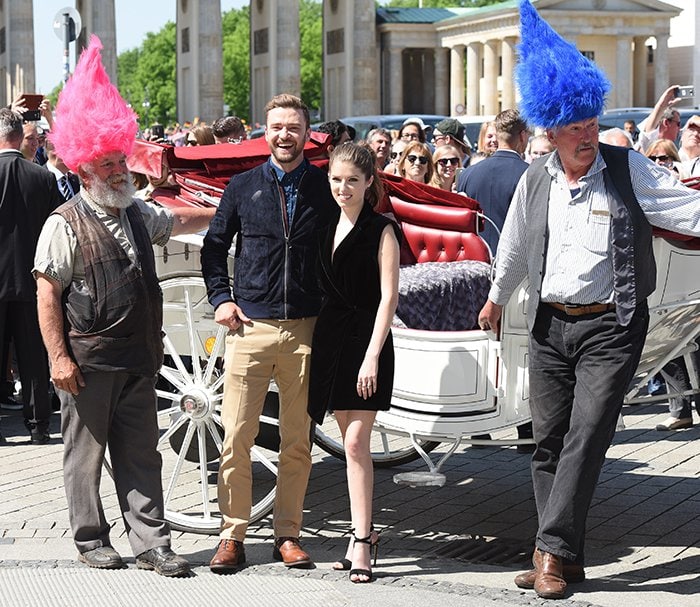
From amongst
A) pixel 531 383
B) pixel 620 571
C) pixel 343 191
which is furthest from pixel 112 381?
pixel 620 571

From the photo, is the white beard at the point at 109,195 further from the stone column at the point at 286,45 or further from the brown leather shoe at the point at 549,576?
the stone column at the point at 286,45

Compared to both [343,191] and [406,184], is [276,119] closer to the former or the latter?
[343,191]

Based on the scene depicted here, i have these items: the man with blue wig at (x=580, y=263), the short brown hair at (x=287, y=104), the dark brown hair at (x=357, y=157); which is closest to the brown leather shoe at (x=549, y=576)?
the man with blue wig at (x=580, y=263)

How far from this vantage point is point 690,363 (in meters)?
7.23

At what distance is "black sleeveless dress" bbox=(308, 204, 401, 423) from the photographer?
6.00 metres

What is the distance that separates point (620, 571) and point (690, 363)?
143 cm

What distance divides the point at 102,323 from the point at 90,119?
0.84 m

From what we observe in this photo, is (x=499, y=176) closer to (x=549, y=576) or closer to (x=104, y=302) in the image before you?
(x=104, y=302)

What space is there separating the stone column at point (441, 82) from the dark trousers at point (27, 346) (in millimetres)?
74485

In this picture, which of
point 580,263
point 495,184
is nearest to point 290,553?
point 580,263

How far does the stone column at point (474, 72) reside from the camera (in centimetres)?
7925

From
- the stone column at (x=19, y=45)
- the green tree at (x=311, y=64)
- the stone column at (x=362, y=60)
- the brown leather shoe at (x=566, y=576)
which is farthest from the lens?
the green tree at (x=311, y=64)

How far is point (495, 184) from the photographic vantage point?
30.3ft

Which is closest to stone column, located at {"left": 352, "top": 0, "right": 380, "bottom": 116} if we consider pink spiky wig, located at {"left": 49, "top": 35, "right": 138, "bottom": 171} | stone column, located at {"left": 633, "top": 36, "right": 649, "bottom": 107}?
stone column, located at {"left": 633, "top": 36, "right": 649, "bottom": 107}
